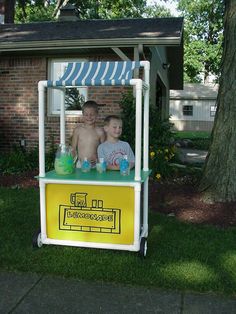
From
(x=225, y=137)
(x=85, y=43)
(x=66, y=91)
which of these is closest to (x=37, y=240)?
(x=225, y=137)

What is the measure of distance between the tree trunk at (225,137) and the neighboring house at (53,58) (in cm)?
293

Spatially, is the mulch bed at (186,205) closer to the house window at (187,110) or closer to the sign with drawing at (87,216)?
the sign with drawing at (87,216)

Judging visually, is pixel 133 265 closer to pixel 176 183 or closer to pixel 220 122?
pixel 220 122

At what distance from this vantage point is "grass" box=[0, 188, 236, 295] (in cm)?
384

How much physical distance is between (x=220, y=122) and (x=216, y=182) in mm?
944

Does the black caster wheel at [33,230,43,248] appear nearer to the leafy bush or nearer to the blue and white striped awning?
the blue and white striped awning

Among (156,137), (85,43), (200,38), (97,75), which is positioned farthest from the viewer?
(200,38)

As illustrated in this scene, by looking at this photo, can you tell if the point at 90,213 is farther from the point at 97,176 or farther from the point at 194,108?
the point at 194,108

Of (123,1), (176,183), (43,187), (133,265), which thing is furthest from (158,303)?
(123,1)

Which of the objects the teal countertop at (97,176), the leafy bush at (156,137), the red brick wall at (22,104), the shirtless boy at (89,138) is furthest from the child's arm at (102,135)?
the red brick wall at (22,104)

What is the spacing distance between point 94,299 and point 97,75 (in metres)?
2.15

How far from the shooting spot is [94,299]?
347 centimetres

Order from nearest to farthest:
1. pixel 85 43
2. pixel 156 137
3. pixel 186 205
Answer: pixel 186 205
pixel 156 137
pixel 85 43

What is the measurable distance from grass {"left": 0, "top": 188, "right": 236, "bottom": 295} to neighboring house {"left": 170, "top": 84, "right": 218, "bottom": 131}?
104ft
